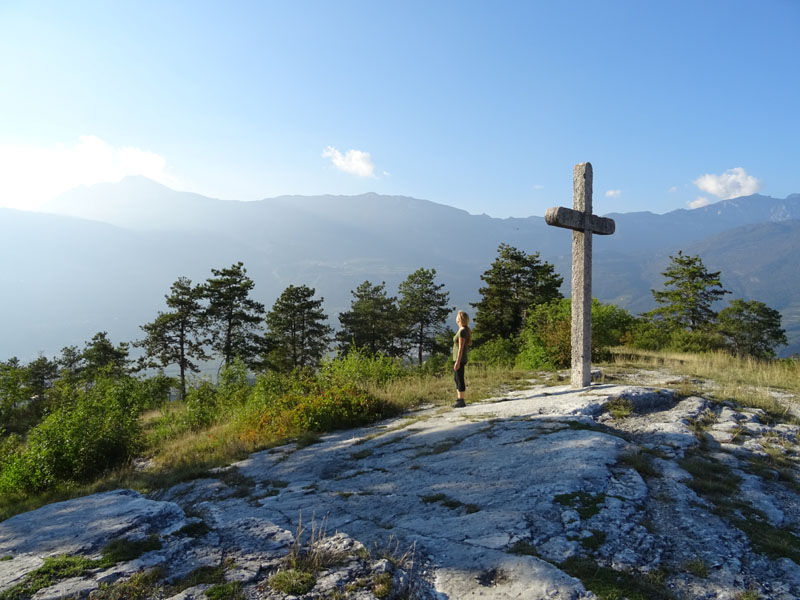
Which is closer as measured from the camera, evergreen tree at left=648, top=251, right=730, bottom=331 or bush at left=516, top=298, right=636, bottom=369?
bush at left=516, top=298, right=636, bottom=369

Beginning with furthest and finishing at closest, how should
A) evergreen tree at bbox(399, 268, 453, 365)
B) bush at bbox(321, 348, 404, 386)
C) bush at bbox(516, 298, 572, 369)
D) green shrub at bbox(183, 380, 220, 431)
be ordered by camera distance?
1. evergreen tree at bbox(399, 268, 453, 365)
2. bush at bbox(516, 298, 572, 369)
3. bush at bbox(321, 348, 404, 386)
4. green shrub at bbox(183, 380, 220, 431)

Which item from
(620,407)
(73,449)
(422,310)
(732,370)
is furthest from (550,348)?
(422,310)

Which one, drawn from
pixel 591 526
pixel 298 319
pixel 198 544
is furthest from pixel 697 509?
pixel 298 319

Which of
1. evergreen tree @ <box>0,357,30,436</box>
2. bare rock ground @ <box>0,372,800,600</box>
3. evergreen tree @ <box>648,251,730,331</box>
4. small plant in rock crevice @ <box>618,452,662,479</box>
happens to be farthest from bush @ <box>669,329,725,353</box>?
evergreen tree @ <box>0,357,30,436</box>

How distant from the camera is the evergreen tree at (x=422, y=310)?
50.9 m

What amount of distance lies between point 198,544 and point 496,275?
45.3 m

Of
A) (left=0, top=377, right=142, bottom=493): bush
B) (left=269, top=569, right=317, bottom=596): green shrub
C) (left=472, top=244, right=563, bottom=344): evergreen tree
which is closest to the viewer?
(left=269, top=569, right=317, bottom=596): green shrub

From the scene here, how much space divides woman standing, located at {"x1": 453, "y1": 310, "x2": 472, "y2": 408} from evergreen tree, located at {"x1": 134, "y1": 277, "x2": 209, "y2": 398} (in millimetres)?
34804

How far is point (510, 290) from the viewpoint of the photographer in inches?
1834

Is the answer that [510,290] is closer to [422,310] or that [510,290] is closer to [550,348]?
[422,310]

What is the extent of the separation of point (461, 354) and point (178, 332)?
37.5 metres

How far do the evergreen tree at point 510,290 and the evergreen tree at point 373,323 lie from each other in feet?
32.0

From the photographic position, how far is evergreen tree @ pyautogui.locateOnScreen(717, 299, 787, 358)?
52344 mm

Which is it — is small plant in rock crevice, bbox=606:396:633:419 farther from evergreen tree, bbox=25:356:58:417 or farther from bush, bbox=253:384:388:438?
evergreen tree, bbox=25:356:58:417
